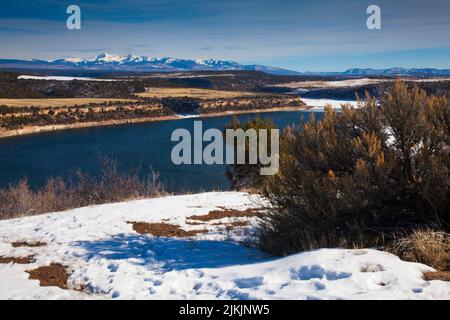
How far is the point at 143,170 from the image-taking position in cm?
3503

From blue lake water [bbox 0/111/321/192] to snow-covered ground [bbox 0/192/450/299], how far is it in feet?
47.2

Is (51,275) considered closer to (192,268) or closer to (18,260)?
(18,260)

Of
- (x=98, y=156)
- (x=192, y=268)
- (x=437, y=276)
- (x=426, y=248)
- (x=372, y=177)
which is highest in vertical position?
(x=372, y=177)

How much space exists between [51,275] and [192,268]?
6.81 feet

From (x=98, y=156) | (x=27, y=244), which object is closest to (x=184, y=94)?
(x=98, y=156)

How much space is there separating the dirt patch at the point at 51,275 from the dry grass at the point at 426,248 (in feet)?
14.8

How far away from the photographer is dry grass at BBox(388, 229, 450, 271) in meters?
5.91

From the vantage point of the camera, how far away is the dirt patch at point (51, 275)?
6.66 metres

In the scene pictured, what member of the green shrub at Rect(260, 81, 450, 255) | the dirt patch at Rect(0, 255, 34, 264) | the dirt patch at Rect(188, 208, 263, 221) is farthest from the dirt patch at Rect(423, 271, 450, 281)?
the dirt patch at Rect(0, 255, 34, 264)

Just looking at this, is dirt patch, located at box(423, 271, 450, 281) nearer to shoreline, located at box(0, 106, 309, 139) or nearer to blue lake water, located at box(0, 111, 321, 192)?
blue lake water, located at box(0, 111, 321, 192)

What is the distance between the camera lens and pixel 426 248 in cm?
604
